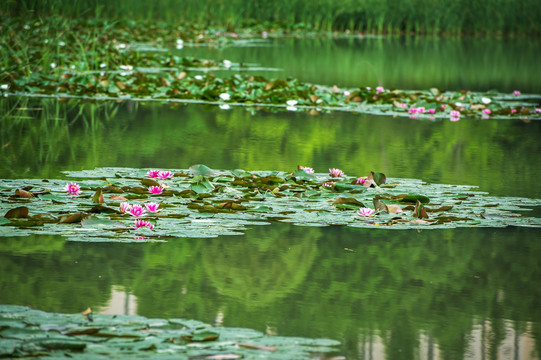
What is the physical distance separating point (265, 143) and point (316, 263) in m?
3.16

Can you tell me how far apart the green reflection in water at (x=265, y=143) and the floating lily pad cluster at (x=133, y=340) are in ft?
8.08

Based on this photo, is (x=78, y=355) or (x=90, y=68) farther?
(x=90, y=68)

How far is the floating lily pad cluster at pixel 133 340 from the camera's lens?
8.11ft

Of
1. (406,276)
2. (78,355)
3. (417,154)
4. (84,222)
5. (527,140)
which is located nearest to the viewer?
(78,355)

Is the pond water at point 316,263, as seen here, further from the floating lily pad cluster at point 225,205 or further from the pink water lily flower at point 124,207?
the pink water lily flower at point 124,207

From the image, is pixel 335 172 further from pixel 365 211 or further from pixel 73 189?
pixel 73 189

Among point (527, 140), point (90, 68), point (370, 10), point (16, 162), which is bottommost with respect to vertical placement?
point (16, 162)

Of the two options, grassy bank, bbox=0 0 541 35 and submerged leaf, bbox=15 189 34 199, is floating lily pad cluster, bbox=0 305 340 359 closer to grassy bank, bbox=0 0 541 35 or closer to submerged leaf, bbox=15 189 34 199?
submerged leaf, bbox=15 189 34 199

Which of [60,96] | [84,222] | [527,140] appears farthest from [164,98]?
[84,222]

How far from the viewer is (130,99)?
9.31 metres

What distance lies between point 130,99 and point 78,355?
702cm

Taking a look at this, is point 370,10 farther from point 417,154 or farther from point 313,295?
point 313,295

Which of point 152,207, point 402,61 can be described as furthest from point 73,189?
point 402,61

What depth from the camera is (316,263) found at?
3.52 metres
